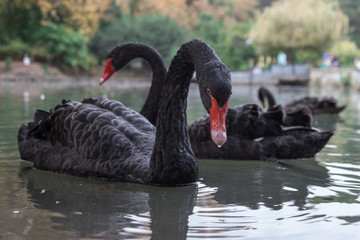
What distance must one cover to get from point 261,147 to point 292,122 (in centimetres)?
65

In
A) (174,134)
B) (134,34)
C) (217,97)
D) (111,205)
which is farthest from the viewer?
(134,34)

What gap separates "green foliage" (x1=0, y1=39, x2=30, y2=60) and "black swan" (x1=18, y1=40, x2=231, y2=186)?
26.9 m

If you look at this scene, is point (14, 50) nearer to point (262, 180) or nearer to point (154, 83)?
point (154, 83)

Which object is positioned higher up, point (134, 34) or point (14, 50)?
point (134, 34)

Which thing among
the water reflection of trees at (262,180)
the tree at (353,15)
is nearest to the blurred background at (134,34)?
the tree at (353,15)

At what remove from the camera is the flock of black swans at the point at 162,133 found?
2975 mm

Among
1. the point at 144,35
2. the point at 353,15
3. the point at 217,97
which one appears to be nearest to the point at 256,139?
the point at 217,97

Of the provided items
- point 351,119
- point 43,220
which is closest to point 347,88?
point 351,119

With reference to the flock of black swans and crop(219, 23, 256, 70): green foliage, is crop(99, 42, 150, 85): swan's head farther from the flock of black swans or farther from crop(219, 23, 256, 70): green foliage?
crop(219, 23, 256, 70): green foliage

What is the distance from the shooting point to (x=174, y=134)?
132 inches

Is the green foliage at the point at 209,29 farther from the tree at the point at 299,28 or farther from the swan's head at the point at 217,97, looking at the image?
the swan's head at the point at 217,97

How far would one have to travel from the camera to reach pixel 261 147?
15.6 feet

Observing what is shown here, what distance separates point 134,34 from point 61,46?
5555mm

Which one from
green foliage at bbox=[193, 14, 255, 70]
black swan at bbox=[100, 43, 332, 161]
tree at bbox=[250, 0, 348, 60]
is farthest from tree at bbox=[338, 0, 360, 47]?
black swan at bbox=[100, 43, 332, 161]
